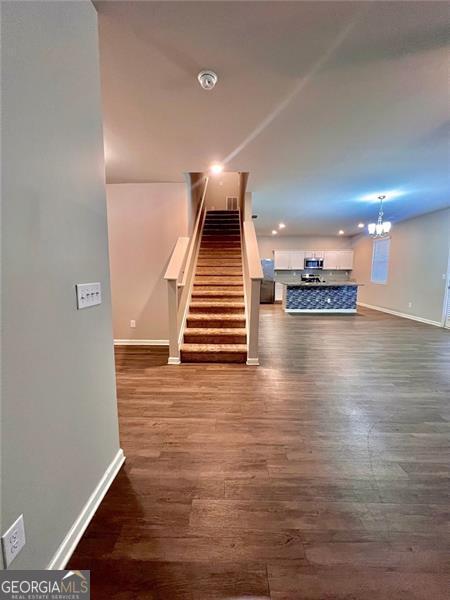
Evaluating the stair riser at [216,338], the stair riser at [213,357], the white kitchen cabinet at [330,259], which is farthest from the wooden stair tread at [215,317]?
the white kitchen cabinet at [330,259]

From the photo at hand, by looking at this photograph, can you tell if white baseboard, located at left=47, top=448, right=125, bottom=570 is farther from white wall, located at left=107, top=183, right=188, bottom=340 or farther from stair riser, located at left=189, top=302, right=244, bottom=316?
white wall, located at left=107, top=183, right=188, bottom=340

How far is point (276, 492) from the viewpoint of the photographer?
59.9 inches

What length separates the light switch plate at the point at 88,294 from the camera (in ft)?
4.15

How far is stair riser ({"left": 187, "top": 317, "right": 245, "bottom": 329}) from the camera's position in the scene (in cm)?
396

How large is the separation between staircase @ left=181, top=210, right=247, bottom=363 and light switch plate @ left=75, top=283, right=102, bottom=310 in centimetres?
224

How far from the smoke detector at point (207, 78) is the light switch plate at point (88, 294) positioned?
159 centimetres

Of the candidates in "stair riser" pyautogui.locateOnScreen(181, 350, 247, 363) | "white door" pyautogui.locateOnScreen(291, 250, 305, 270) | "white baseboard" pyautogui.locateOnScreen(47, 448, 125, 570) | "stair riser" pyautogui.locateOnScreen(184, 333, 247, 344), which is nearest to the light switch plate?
"white baseboard" pyautogui.locateOnScreen(47, 448, 125, 570)

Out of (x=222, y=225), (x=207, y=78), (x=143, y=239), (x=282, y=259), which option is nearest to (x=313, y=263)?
(x=282, y=259)

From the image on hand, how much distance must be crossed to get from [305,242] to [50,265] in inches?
391

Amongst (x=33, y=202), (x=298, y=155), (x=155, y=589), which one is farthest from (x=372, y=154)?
(x=155, y=589)

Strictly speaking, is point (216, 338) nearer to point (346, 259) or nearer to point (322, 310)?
point (322, 310)

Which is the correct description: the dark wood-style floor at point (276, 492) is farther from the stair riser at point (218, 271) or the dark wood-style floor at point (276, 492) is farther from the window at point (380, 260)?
the window at point (380, 260)

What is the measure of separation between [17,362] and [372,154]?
3.96 m

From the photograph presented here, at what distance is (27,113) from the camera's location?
0.94 meters
